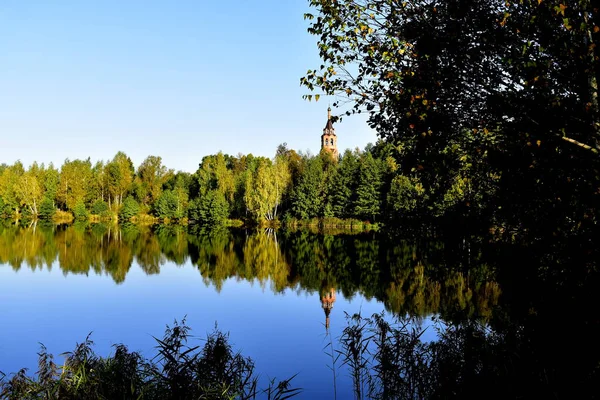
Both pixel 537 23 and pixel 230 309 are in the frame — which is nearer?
pixel 537 23

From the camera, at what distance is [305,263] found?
27.1m

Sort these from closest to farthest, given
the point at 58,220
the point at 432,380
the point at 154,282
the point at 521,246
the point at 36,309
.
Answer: the point at 521,246, the point at 432,380, the point at 36,309, the point at 154,282, the point at 58,220

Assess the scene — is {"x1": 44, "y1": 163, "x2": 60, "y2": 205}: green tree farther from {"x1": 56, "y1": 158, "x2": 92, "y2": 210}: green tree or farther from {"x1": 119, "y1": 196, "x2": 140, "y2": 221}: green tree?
{"x1": 119, "y1": 196, "x2": 140, "y2": 221}: green tree

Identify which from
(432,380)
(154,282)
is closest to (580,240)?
(432,380)

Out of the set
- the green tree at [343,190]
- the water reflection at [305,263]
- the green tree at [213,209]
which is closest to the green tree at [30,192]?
the green tree at [213,209]

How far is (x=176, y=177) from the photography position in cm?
8300

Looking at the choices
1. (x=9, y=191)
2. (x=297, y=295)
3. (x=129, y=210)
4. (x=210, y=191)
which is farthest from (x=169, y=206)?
(x=297, y=295)

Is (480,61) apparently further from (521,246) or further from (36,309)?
(36,309)

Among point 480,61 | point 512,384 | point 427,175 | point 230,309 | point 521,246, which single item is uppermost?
point 480,61

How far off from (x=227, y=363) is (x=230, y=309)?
8.29 metres

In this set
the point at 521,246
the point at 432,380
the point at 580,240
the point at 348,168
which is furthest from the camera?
the point at 348,168

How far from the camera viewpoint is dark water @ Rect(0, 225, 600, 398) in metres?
5.87

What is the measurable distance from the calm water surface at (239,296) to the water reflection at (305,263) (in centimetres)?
7

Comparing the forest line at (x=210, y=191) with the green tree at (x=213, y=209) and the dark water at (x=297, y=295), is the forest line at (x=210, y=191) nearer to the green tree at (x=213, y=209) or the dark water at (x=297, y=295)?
the green tree at (x=213, y=209)
